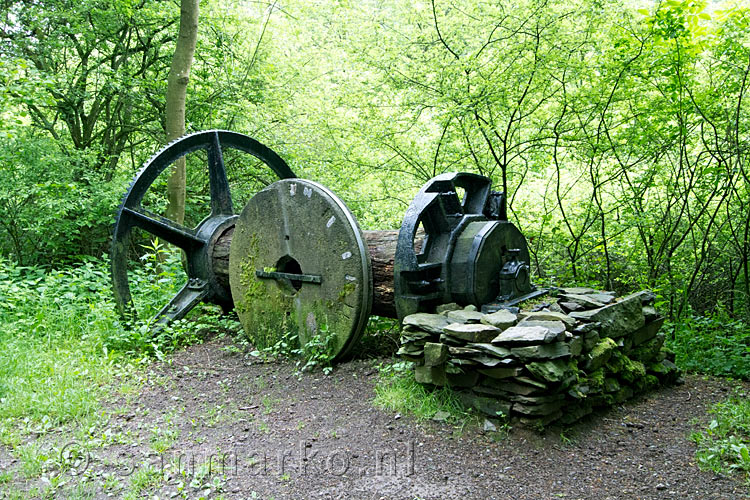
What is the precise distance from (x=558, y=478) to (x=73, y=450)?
2.80m

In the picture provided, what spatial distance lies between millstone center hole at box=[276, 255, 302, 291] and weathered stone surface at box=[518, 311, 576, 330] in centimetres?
215

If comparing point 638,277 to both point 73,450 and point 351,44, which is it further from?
point 73,450

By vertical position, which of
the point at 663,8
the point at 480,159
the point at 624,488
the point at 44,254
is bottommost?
the point at 624,488

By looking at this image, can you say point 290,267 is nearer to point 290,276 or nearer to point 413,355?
point 290,276

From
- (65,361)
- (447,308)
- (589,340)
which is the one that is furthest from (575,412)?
(65,361)

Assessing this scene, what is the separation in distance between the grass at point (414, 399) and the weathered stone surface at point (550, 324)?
26.7 inches

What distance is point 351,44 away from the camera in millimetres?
7648

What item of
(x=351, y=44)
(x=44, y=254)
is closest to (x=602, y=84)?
(x=351, y=44)

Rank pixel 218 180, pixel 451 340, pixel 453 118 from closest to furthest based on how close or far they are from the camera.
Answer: pixel 451 340
pixel 218 180
pixel 453 118

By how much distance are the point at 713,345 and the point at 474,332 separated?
3213mm

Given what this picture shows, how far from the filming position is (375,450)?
316cm

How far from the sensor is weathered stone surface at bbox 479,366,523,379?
10.5ft

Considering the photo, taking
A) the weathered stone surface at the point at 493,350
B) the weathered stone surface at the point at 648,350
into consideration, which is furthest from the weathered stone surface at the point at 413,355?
the weathered stone surface at the point at 648,350

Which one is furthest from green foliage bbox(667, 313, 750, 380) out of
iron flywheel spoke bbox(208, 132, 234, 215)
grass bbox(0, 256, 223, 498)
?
iron flywheel spoke bbox(208, 132, 234, 215)
